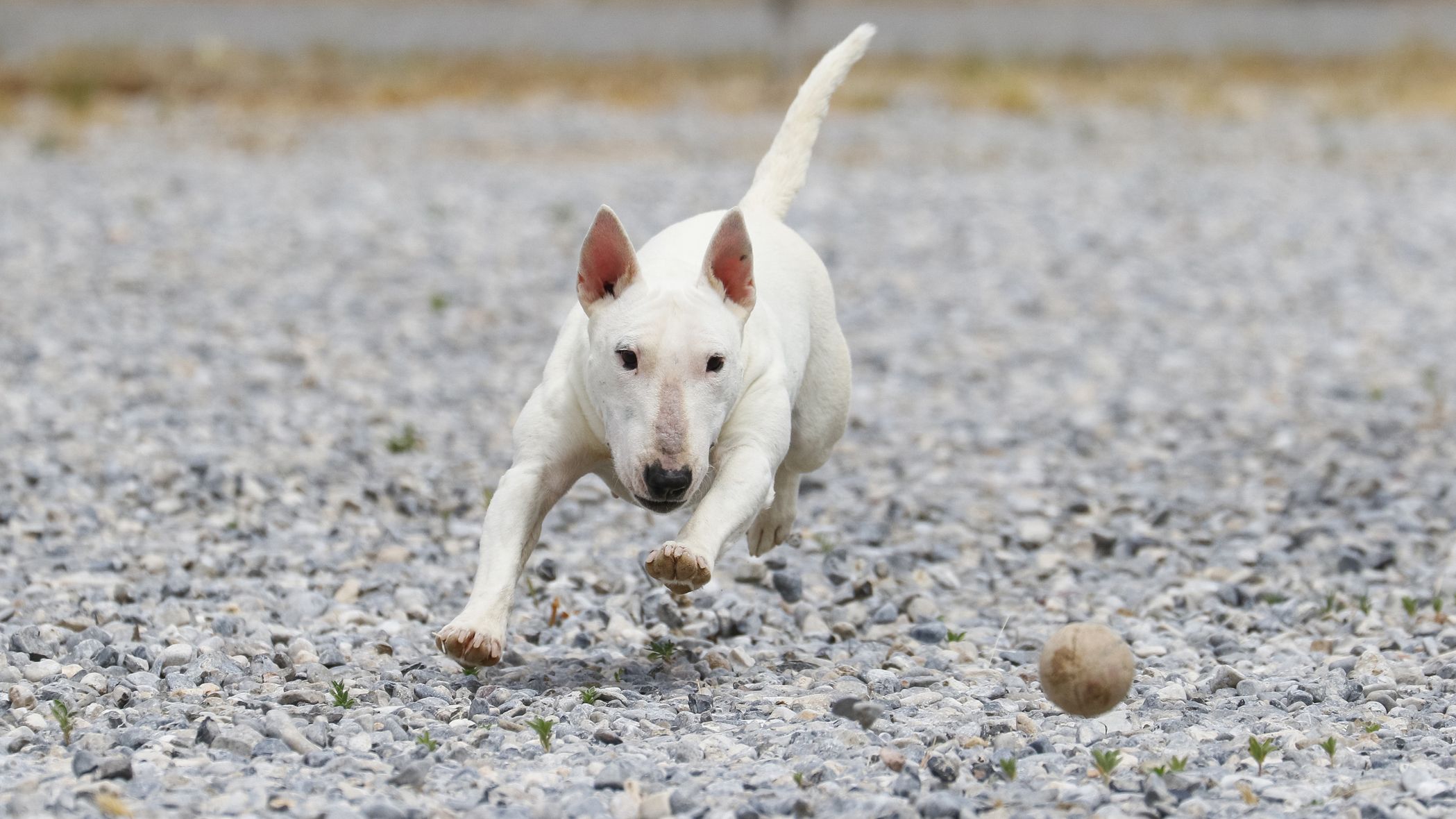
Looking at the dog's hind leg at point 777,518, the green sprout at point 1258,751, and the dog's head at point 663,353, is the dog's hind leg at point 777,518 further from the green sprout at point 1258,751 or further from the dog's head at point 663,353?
the green sprout at point 1258,751

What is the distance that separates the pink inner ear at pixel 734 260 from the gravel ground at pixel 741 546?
3.69 ft

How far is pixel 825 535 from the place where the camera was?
23.7ft

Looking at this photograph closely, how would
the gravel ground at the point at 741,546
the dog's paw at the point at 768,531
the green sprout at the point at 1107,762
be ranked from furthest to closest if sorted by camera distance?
the dog's paw at the point at 768,531
the gravel ground at the point at 741,546
the green sprout at the point at 1107,762

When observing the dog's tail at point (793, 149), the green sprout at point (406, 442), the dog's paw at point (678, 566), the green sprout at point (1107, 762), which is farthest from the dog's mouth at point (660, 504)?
the green sprout at point (406, 442)

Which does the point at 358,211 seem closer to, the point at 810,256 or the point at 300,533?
the point at 300,533

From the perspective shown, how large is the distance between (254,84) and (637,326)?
2080cm

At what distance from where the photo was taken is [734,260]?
4785 mm

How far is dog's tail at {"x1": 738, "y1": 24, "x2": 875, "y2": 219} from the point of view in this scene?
19.7 ft

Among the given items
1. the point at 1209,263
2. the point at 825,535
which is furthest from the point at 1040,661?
the point at 1209,263

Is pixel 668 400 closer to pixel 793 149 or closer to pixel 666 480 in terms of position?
pixel 666 480

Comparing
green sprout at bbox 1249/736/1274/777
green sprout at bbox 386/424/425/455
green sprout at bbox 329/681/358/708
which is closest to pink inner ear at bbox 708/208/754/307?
green sprout at bbox 329/681/358/708

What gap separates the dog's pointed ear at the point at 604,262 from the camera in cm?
470

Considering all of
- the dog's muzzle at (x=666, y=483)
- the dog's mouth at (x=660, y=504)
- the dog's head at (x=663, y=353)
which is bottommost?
the dog's mouth at (x=660, y=504)

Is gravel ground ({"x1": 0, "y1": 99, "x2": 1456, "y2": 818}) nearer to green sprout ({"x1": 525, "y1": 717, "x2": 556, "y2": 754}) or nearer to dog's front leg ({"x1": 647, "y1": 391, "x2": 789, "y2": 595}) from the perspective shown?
green sprout ({"x1": 525, "y1": 717, "x2": 556, "y2": 754})
